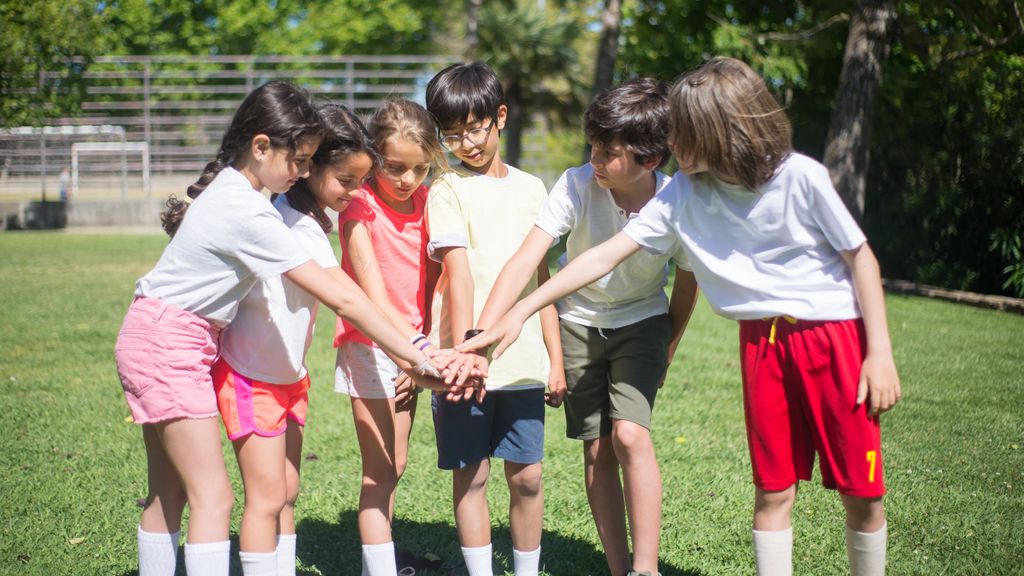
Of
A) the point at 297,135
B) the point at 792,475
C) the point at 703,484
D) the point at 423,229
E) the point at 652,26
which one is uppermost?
the point at 652,26

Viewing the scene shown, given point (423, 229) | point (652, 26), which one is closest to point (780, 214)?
point (423, 229)

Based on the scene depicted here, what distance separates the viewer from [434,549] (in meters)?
3.68

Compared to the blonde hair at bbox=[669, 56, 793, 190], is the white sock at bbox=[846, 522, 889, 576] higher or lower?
lower

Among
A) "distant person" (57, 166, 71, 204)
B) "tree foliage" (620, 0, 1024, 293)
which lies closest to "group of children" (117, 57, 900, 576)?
"tree foliage" (620, 0, 1024, 293)

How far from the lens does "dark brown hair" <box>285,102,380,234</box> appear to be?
2.86m

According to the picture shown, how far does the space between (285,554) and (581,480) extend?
1.71 meters

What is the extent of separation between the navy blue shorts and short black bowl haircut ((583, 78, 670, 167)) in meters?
0.85

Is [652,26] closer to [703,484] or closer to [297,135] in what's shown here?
[703,484]

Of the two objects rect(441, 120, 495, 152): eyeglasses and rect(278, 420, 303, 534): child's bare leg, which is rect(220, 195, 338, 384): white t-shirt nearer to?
rect(278, 420, 303, 534): child's bare leg

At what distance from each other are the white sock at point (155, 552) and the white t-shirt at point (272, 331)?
2.00 feet

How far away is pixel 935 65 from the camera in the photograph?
445 inches

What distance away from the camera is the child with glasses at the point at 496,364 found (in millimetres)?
3033

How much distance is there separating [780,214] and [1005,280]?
910cm

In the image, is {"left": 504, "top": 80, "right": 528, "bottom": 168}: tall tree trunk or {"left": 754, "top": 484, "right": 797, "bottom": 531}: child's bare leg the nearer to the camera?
{"left": 754, "top": 484, "right": 797, "bottom": 531}: child's bare leg
